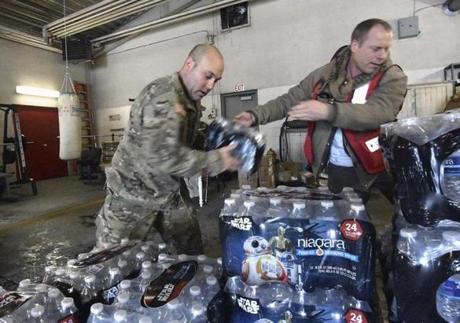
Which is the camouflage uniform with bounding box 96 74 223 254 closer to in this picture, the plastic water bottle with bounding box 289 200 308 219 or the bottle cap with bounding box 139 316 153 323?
the plastic water bottle with bounding box 289 200 308 219

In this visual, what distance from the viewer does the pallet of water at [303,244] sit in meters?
0.90

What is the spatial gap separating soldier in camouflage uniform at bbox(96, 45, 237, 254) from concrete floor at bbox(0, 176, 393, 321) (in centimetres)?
98

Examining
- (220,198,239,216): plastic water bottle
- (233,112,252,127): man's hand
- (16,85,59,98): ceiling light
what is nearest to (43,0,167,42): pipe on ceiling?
(16,85,59,98): ceiling light

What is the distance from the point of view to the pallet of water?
2.96ft

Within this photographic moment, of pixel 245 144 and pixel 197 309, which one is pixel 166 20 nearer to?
pixel 245 144

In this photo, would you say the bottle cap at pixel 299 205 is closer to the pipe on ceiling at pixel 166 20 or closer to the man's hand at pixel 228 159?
the man's hand at pixel 228 159

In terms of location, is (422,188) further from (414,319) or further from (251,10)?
(251,10)

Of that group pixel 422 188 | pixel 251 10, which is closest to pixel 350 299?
pixel 422 188

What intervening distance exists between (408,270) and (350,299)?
0.18 metres

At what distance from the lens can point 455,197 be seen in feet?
2.77

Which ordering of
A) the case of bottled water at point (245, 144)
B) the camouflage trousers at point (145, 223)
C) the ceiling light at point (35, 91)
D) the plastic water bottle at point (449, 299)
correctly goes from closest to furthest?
the plastic water bottle at point (449, 299) → the case of bottled water at point (245, 144) → the camouflage trousers at point (145, 223) → the ceiling light at point (35, 91)

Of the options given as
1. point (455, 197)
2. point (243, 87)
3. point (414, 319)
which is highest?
point (243, 87)

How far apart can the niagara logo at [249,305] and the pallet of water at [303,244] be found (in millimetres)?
59

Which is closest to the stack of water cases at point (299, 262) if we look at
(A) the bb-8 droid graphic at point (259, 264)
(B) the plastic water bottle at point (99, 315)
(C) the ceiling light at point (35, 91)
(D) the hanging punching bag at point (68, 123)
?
(A) the bb-8 droid graphic at point (259, 264)
